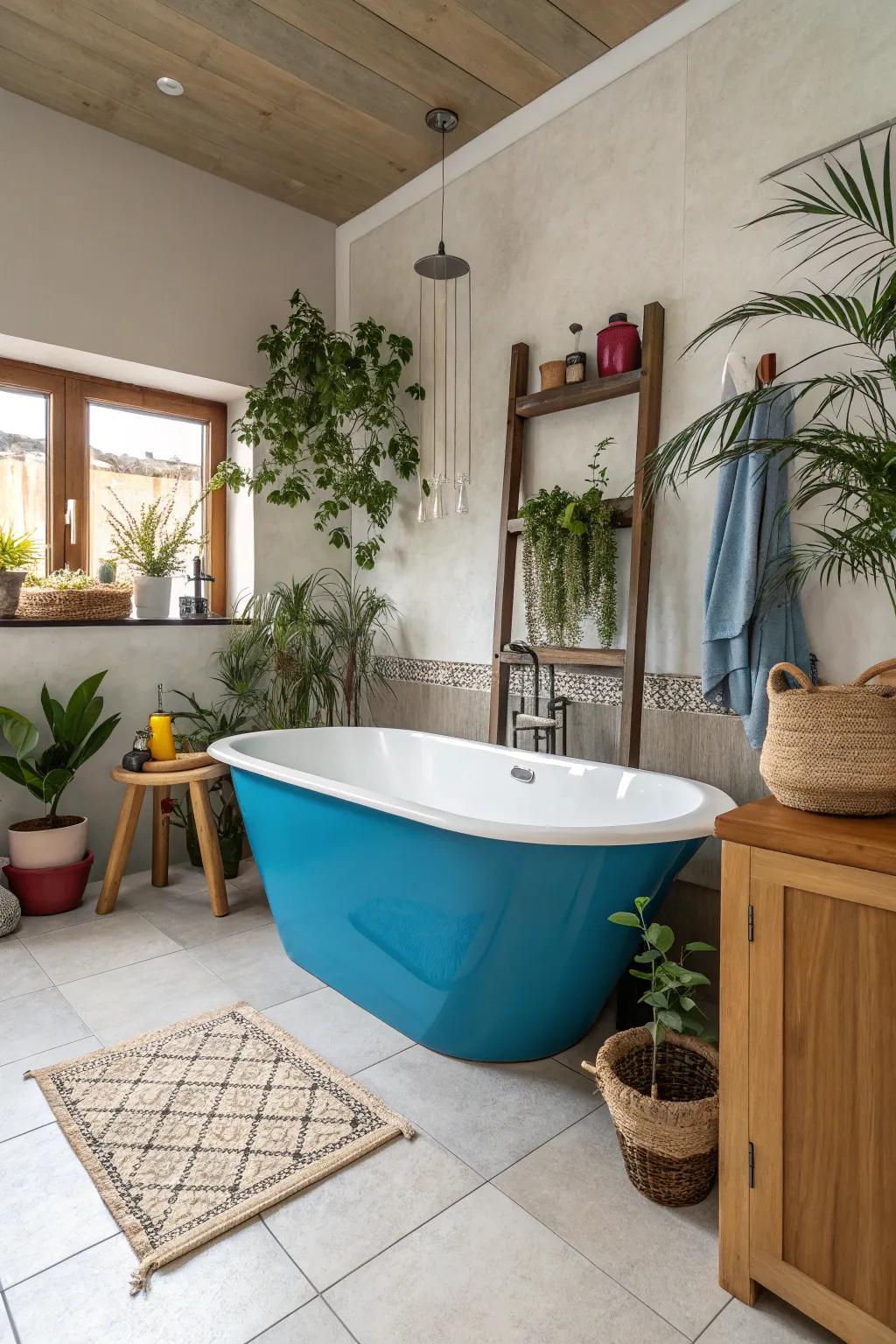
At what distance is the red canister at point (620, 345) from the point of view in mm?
2633

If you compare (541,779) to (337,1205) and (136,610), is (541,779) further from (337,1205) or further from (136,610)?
(136,610)

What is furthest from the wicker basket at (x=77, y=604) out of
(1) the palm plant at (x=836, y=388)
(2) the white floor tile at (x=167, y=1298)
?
(2) the white floor tile at (x=167, y=1298)

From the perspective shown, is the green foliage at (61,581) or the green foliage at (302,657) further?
the green foliage at (302,657)

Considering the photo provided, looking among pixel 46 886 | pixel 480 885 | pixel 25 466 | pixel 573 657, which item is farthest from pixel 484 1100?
pixel 25 466

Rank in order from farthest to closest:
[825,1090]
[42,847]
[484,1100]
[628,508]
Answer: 1. [42,847]
2. [628,508]
3. [484,1100]
4. [825,1090]

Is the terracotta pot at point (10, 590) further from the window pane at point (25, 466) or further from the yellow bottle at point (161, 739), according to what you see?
the yellow bottle at point (161, 739)

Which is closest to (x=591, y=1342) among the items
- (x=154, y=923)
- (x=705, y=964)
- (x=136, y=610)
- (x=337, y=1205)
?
(x=337, y=1205)

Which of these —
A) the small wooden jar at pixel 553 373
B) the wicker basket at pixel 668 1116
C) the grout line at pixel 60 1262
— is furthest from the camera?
the small wooden jar at pixel 553 373

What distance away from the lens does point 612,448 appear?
2.78 metres

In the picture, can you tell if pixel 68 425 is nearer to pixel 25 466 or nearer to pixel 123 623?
pixel 25 466

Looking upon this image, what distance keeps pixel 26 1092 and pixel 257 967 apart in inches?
30.8

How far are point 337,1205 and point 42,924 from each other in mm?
1852

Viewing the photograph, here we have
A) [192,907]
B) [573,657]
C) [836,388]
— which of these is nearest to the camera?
[836,388]

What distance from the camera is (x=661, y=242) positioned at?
102 inches
